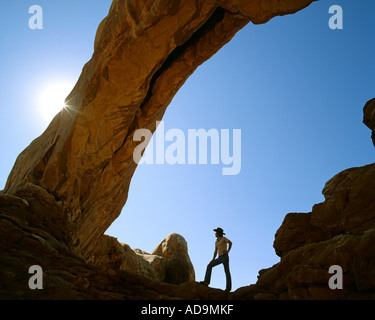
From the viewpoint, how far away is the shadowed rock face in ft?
32.8

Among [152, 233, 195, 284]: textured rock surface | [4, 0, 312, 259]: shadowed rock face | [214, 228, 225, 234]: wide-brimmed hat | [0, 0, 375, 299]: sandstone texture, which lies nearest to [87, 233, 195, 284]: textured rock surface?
[152, 233, 195, 284]: textured rock surface

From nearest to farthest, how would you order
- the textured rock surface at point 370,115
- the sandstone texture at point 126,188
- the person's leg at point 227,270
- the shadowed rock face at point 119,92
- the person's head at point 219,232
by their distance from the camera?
the sandstone texture at point 126,188 → the textured rock surface at point 370,115 → the person's leg at point 227,270 → the person's head at point 219,232 → the shadowed rock face at point 119,92

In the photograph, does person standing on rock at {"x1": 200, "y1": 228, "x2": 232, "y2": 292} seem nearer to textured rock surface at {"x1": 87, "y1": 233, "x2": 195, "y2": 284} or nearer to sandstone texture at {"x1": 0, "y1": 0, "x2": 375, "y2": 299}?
sandstone texture at {"x1": 0, "y1": 0, "x2": 375, "y2": 299}

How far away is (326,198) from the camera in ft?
24.6

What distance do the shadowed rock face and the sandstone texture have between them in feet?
0.14

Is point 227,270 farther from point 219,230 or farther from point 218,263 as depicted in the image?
point 219,230

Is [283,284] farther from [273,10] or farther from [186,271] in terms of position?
[186,271]

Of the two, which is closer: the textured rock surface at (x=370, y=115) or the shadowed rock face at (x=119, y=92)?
the textured rock surface at (x=370, y=115)

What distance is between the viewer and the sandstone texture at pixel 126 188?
5613 mm

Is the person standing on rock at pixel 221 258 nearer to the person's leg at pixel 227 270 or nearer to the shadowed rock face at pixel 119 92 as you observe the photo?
the person's leg at pixel 227 270

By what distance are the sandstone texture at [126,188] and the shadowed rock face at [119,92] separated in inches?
1.7

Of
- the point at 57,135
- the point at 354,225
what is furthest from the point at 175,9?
the point at 354,225

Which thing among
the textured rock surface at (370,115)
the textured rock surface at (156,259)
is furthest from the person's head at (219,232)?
the textured rock surface at (156,259)

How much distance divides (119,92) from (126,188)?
686 centimetres
